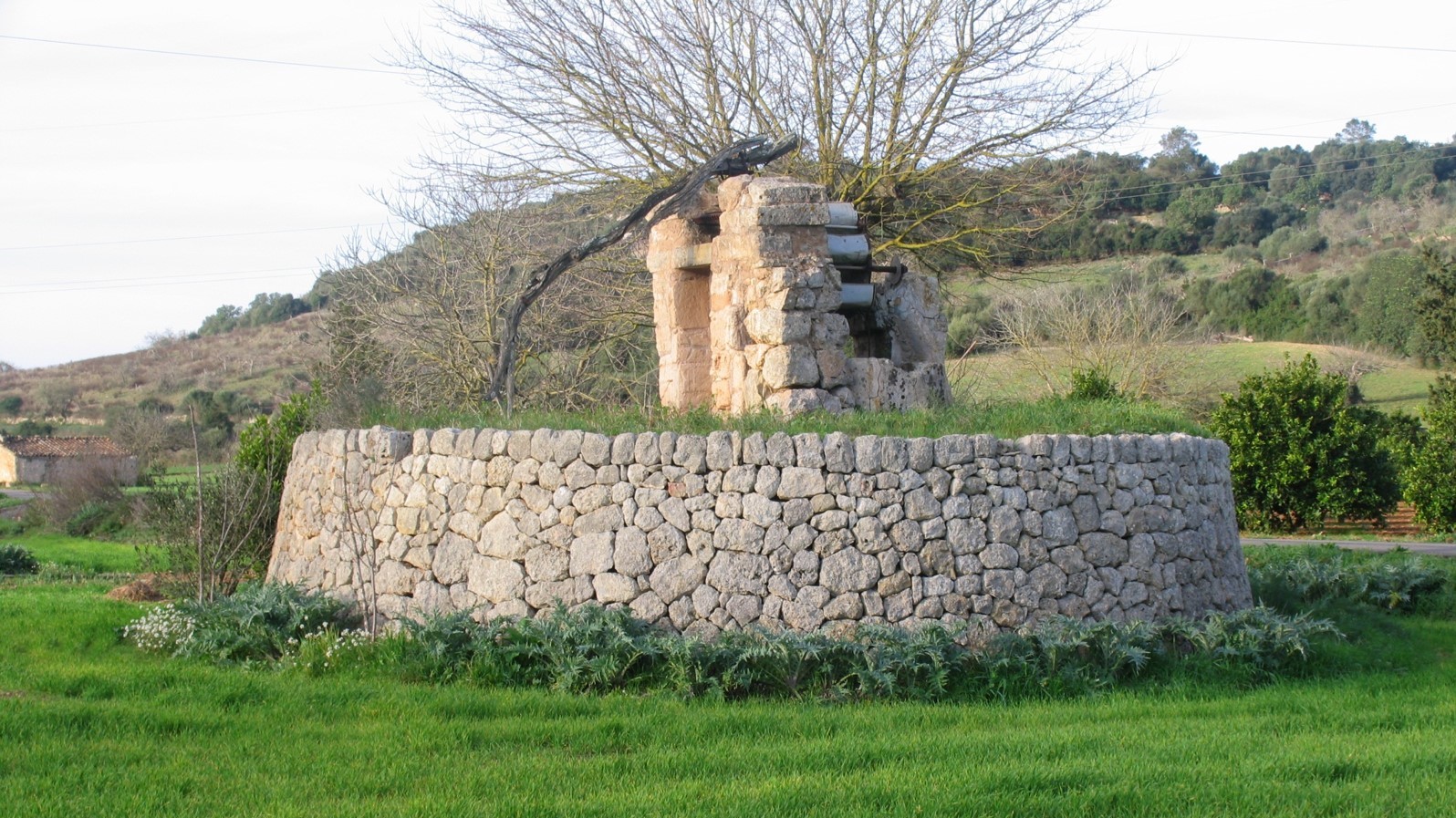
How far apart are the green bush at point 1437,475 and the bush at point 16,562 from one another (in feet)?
74.0

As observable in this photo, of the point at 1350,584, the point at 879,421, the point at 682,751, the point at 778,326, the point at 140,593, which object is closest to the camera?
the point at 682,751

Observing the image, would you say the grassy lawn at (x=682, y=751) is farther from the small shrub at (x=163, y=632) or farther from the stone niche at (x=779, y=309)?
the stone niche at (x=779, y=309)

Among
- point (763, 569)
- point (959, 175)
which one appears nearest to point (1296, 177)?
point (959, 175)

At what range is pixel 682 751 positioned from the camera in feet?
22.1

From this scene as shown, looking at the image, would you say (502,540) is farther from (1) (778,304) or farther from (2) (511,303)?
(2) (511,303)

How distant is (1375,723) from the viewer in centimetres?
797

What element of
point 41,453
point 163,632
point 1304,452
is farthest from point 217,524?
point 41,453

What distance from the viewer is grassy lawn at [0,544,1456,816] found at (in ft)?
19.2

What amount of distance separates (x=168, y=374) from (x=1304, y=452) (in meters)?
49.8

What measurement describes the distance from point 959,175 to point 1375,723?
37.2 feet

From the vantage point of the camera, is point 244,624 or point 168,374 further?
point 168,374

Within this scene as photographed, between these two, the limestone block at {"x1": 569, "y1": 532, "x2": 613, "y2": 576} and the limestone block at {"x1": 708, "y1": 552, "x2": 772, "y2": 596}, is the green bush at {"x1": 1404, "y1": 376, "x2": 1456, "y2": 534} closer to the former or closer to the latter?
the limestone block at {"x1": 708, "y1": 552, "x2": 772, "y2": 596}

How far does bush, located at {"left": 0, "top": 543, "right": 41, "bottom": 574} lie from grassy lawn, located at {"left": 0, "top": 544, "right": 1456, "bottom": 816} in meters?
11.9

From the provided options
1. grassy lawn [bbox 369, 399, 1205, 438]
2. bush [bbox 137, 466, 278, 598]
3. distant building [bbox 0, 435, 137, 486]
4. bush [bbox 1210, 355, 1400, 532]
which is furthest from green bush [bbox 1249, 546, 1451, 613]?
distant building [bbox 0, 435, 137, 486]
